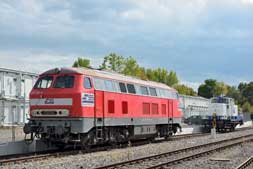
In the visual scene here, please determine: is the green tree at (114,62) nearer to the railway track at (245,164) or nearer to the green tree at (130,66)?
the green tree at (130,66)

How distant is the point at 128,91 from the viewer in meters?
21.2

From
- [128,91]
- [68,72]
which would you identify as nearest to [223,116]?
[128,91]

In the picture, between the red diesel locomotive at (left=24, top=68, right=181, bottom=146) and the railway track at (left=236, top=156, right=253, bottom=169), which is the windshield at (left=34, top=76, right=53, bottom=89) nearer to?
the red diesel locomotive at (left=24, top=68, right=181, bottom=146)

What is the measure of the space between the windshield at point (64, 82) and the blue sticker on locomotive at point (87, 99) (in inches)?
28.3

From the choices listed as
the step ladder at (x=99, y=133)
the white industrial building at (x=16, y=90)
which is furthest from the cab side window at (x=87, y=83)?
the white industrial building at (x=16, y=90)

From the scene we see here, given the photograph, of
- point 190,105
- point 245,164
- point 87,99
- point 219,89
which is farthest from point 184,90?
point 245,164

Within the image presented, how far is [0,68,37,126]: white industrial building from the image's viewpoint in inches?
1709

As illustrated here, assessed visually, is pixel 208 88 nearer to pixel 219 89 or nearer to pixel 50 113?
pixel 219 89

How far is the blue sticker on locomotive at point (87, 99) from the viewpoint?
17.4 m

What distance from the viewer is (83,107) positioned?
17281 millimetres

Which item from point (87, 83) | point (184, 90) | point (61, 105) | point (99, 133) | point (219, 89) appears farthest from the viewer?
point (219, 89)

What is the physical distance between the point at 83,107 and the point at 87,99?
514mm

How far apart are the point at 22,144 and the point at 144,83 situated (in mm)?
7829

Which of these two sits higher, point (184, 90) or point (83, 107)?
point (184, 90)
